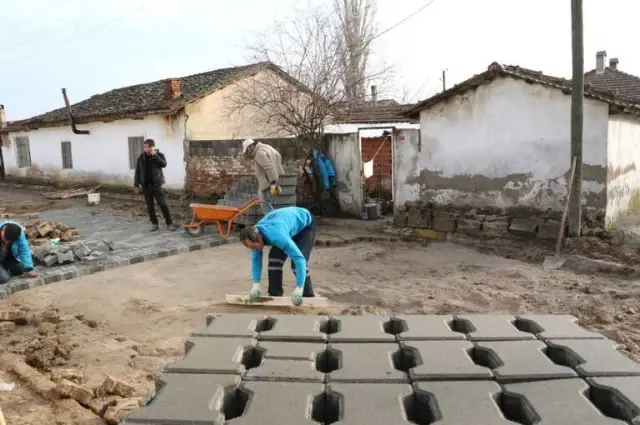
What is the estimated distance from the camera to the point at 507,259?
8.15 m

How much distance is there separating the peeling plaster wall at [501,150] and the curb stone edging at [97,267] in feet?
12.5

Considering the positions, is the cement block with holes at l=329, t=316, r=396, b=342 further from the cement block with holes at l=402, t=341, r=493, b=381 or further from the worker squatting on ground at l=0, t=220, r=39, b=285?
the worker squatting on ground at l=0, t=220, r=39, b=285

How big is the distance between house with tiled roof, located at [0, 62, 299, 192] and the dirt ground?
19.9 feet

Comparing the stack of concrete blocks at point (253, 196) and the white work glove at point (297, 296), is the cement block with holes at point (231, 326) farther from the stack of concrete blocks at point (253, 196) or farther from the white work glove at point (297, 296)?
the stack of concrete blocks at point (253, 196)

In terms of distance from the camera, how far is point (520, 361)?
2.88 meters

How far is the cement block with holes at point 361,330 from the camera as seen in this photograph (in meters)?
3.23

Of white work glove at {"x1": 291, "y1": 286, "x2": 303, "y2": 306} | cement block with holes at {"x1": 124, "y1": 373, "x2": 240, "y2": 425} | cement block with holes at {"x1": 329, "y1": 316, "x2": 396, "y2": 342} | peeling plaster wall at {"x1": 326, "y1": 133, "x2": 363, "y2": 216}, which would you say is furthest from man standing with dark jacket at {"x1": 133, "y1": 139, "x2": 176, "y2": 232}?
cement block with holes at {"x1": 124, "y1": 373, "x2": 240, "y2": 425}

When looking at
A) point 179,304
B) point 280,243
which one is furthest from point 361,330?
point 179,304

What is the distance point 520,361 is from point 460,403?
0.59 metres

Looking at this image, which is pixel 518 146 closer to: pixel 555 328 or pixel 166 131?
pixel 555 328

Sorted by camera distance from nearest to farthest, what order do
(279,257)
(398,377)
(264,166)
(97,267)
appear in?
(398,377), (279,257), (97,267), (264,166)

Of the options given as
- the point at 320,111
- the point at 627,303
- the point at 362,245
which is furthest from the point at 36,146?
the point at 627,303

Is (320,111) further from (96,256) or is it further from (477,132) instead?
(96,256)

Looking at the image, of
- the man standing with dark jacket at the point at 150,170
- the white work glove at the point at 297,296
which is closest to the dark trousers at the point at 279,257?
the white work glove at the point at 297,296
